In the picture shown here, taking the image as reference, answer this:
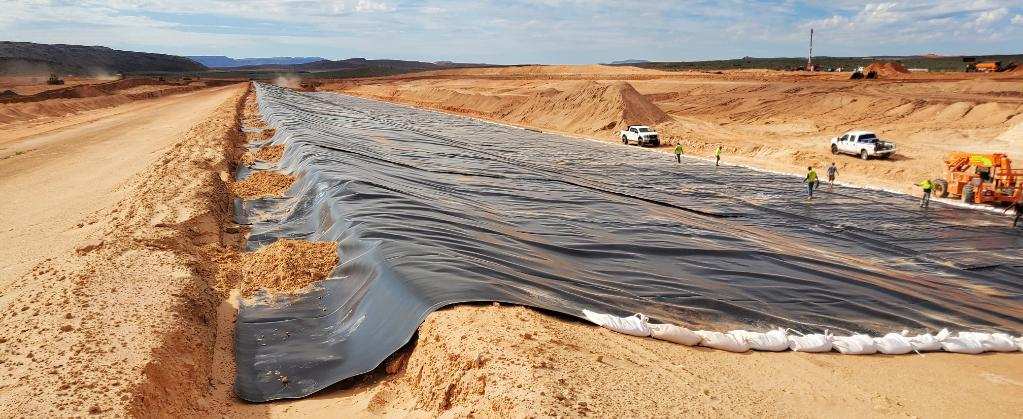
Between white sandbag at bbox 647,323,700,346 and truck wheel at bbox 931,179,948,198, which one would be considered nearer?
white sandbag at bbox 647,323,700,346

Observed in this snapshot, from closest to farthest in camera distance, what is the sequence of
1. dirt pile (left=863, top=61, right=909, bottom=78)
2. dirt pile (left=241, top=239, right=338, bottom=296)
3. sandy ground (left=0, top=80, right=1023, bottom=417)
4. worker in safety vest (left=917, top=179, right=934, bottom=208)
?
sandy ground (left=0, top=80, right=1023, bottom=417), dirt pile (left=241, top=239, right=338, bottom=296), worker in safety vest (left=917, top=179, right=934, bottom=208), dirt pile (left=863, top=61, right=909, bottom=78)

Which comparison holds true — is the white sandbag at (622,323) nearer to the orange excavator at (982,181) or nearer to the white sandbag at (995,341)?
the white sandbag at (995,341)

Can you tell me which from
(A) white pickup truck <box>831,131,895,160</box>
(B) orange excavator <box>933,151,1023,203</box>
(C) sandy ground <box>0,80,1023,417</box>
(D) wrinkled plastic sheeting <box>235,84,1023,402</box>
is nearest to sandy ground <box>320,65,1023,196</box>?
(A) white pickup truck <box>831,131,895,160</box>

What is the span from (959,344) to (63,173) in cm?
2437

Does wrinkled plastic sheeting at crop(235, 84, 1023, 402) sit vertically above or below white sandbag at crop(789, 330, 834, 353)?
above

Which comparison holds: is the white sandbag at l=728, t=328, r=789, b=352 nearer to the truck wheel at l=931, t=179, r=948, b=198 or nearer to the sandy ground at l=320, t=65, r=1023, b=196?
the truck wheel at l=931, t=179, r=948, b=198

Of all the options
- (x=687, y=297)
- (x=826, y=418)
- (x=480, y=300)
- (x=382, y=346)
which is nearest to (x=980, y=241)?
(x=687, y=297)

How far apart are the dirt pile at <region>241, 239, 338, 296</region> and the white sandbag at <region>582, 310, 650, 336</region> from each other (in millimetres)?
4296

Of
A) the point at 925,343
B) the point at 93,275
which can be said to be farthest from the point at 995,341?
the point at 93,275

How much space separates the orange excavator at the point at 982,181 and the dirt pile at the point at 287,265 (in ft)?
64.8

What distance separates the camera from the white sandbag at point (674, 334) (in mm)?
7586

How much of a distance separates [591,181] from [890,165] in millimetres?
14984

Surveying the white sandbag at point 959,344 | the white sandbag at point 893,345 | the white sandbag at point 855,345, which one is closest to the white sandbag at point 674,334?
the white sandbag at point 855,345

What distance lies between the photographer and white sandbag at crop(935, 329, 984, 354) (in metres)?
8.61
